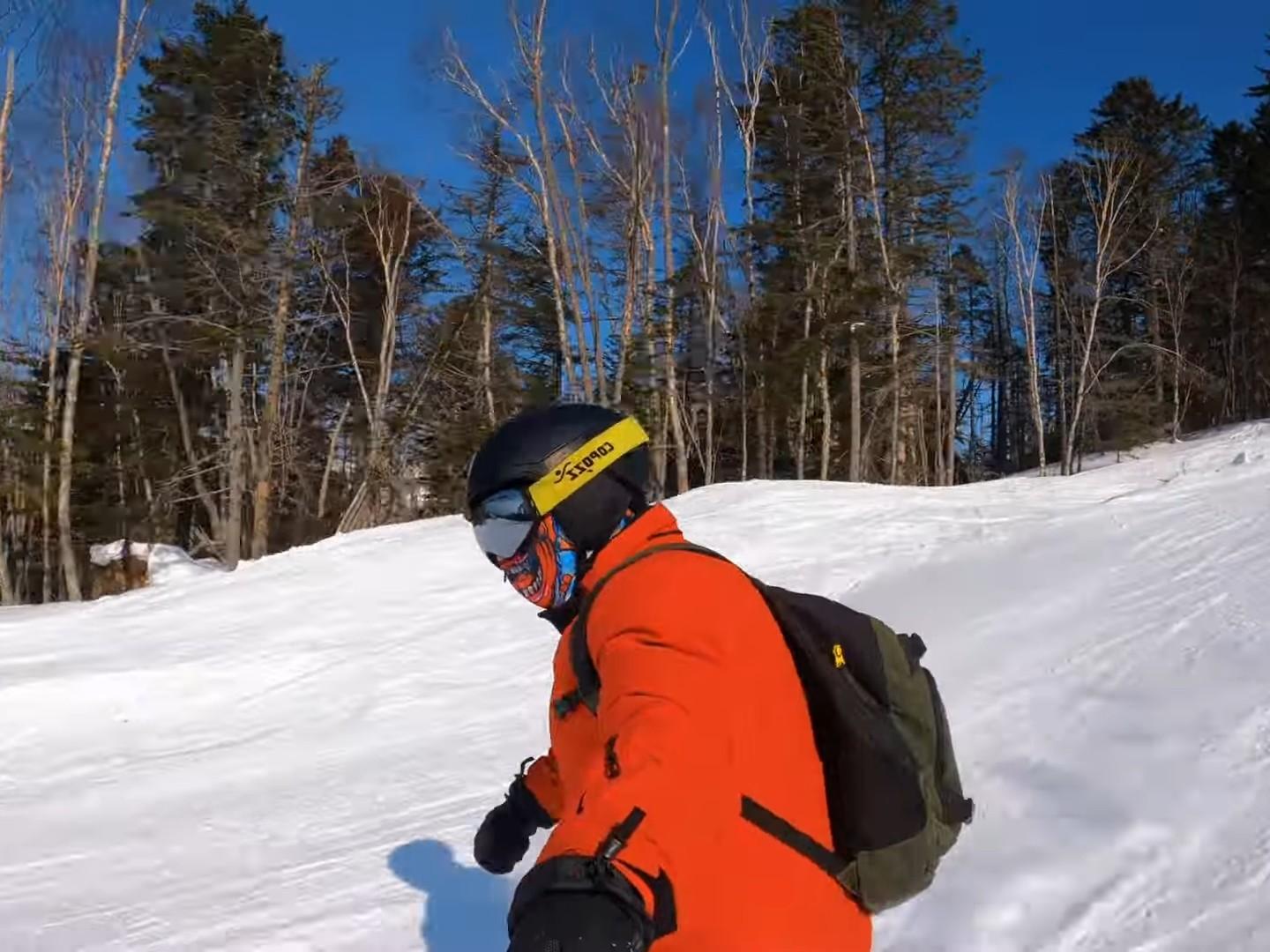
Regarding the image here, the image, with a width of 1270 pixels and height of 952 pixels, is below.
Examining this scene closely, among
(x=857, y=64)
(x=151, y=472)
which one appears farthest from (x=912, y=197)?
(x=151, y=472)

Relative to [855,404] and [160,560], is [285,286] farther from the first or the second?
[855,404]

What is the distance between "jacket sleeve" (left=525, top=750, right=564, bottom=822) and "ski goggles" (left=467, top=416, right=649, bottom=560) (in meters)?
0.69

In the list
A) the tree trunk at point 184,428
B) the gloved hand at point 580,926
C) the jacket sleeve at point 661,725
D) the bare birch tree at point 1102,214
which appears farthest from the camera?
the bare birch tree at point 1102,214

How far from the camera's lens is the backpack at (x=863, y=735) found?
4.53ft

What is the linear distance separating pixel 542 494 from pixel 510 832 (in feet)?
3.31

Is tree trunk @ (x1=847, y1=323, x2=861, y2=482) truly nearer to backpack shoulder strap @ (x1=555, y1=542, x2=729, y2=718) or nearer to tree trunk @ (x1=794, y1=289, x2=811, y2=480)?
tree trunk @ (x1=794, y1=289, x2=811, y2=480)

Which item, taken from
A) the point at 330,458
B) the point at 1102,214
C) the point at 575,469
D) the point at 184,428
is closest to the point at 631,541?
the point at 575,469

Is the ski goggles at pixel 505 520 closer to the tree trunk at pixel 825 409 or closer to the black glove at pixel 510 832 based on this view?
the black glove at pixel 510 832

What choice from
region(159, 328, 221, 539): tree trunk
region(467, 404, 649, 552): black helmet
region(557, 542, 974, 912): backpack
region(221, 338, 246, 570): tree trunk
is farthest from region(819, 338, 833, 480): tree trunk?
region(557, 542, 974, 912): backpack

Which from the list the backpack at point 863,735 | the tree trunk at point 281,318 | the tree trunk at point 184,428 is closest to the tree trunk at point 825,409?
the tree trunk at point 281,318

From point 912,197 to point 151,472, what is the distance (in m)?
20.6

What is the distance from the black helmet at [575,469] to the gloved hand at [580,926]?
633mm

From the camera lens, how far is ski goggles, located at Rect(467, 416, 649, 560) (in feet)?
5.05

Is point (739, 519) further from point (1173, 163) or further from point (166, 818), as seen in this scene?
point (1173, 163)
